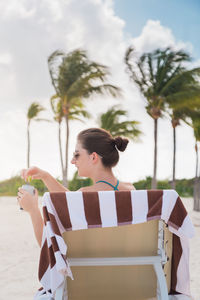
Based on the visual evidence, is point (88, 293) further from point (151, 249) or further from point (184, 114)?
point (184, 114)

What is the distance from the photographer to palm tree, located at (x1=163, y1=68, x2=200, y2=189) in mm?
15117

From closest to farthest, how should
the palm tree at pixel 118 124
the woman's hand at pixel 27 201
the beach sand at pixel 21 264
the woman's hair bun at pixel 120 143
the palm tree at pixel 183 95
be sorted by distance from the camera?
the woman's hand at pixel 27 201, the woman's hair bun at pixel 120 143, the beach sand at pixel 21 264, the palm tree at pixel 183 95, the palm tree at pixel 118 124

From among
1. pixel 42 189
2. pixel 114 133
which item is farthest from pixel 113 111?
pixel 42 189

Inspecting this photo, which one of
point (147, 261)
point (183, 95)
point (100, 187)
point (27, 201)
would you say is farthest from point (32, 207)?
point (183, 95)

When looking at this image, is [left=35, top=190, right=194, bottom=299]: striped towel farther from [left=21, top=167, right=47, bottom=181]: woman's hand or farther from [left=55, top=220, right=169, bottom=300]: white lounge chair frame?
[left=21, top=167, right=47, bottom=181]: woman's hand

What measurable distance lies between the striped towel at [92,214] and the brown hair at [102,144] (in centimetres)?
Answer: 38

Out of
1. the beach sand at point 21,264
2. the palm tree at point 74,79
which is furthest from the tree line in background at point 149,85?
the beach sand at point 21,264

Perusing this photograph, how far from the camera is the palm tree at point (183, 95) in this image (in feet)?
49.6

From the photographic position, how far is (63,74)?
1753 cm

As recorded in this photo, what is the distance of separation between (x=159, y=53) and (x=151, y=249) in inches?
623

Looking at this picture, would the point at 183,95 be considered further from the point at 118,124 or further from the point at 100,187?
the point at 100,187

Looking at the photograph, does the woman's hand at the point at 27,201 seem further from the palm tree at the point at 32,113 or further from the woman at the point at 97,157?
the palm tree at the point at 32,113

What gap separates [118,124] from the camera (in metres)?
19.1

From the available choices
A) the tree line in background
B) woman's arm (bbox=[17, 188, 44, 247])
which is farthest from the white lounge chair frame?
the tree line in background
